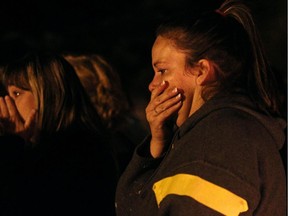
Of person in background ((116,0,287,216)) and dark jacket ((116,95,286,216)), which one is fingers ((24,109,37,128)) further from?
dark jacket ((116,95,286,216))

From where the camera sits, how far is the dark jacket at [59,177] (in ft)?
8.50

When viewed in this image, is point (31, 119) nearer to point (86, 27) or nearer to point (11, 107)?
point (11, 107)

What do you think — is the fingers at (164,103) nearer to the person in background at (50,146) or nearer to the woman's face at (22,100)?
the person in background at (50,146)

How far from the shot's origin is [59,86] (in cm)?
285

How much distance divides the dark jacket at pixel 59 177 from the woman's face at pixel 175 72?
681mm

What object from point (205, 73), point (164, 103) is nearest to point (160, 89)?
point (164, 103)

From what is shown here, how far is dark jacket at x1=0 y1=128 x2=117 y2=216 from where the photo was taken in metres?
2.59

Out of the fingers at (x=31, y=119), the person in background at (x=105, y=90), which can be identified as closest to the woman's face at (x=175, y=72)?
the fingers at (x=31, y=119)

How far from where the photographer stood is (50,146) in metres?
2.74

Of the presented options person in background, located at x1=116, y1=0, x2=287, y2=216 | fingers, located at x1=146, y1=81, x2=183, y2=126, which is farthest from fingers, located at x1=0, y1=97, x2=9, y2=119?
fingers, located at x1=146, y1=81, x2=183, y2=126

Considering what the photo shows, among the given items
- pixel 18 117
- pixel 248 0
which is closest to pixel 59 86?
pixel 18 117

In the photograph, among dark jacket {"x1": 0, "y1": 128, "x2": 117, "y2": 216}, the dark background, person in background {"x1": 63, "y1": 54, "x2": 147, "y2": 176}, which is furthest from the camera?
the dark background

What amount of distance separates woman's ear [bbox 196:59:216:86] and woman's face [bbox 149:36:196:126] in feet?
0.09

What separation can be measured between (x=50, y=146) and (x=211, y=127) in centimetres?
107
